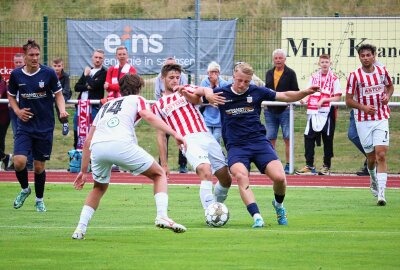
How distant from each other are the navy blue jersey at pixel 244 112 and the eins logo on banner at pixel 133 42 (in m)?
11.5

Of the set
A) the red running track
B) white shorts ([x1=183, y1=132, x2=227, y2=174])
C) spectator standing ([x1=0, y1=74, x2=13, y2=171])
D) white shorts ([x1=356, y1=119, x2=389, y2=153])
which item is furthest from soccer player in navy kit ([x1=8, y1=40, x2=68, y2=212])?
spectator standing ([x1=0, y1=74, x2=13, y2=171])

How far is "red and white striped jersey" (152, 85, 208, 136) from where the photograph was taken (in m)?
13.4

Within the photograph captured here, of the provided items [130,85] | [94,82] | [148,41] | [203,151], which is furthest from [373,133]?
[148,41]

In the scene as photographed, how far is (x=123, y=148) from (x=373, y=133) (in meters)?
5.75

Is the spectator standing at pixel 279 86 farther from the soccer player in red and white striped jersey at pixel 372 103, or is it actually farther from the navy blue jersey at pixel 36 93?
the navy blue jersey at pixel 36 93

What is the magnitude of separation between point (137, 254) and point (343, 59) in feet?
49.2

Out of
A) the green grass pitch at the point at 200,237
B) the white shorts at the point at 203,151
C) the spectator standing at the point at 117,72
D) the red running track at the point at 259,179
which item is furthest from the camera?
the spectator standing at the point at 117,72

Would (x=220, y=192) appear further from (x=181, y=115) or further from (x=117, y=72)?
(x=117, y=72)

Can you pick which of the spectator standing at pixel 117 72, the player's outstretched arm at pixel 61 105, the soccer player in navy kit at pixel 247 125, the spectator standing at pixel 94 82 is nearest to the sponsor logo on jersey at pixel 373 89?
the soccer player in navy kit at pixel 247 125

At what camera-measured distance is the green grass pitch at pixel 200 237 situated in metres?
9.84

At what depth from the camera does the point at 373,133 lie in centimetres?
1591

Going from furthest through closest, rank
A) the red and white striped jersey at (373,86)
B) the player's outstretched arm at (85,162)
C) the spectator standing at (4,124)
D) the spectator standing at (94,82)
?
the spectator standing at (4,124), the spectator standing at (94,82), the red and white striped jersey at (373,86), the player's outstretched arm at (85,162)

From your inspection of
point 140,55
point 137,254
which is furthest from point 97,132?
point 140,55

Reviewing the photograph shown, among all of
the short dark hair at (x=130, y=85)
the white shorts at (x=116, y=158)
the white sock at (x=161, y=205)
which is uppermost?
the short dark hair at (x=130, y=85)
